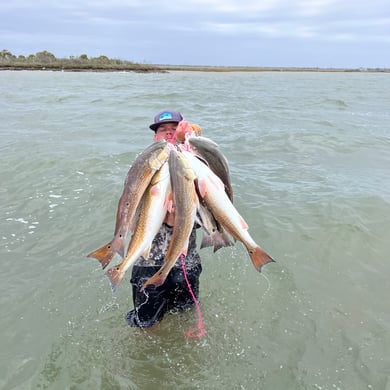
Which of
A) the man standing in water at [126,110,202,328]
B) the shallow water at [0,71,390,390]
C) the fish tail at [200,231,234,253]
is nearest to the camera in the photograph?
the man standing in water at [126,110,202,328]

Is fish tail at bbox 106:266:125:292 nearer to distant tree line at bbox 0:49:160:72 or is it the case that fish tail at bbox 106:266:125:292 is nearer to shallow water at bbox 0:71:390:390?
shallow water at bbox 0:71:390:390

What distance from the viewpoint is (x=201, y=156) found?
11.3ft

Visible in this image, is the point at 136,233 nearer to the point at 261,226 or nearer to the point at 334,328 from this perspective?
the point at 334,328

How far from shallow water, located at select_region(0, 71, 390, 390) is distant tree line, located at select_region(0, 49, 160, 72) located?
227 feet

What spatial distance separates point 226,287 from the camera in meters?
5.41

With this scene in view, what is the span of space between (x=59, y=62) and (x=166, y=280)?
8557cm

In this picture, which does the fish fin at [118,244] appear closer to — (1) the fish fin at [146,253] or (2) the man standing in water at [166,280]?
(1) the fish fin at [146,253]

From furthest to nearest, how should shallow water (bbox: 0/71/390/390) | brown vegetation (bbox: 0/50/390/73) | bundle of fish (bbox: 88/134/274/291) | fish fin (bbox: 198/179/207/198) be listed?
brown vegetation (bbox: 0/50/390/73)
shallow water (bbox: 0/71/390/390)
fish fin (bbox: 198/179/207/198)
bundle of fish (bbox: 88/134/274/291)

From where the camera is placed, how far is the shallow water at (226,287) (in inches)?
159

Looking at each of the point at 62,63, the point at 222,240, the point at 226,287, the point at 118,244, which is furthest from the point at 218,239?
the point at 62,63

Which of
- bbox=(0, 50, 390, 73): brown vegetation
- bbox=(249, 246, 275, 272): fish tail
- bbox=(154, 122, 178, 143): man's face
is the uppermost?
bbox=(154, 122, 178, 143): man's face

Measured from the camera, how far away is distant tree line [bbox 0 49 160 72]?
241 feet

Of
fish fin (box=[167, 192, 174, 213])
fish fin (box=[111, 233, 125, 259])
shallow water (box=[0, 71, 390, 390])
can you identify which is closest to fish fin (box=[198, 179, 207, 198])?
fish fin (box=[167, 192, 174, 213])

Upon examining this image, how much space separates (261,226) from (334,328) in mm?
2864
